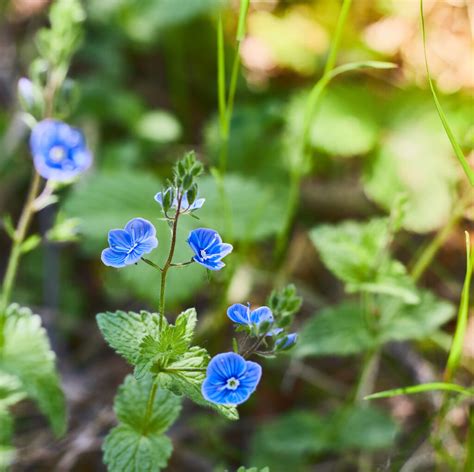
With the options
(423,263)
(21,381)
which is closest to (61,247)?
(21,381)

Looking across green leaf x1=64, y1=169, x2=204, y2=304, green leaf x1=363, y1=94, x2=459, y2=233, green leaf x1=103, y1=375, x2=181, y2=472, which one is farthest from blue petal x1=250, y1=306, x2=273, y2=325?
green leaf x1=363, y1=94, x2=459, y2=233

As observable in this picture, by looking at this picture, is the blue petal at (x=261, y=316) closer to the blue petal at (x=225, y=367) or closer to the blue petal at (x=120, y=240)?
the blue petal at (x=225, y=367)

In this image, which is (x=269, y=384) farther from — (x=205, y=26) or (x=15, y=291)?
(x=205, y=26)

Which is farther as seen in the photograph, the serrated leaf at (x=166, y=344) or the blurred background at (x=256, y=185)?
the blurred background at (x=256, y=185)

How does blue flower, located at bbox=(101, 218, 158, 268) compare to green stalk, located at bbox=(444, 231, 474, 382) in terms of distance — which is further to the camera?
green stalk, located at bbox=(444, 231, 474, 382)

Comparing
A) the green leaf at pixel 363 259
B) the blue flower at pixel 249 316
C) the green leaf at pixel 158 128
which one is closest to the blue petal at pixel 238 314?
the blue flower at pixel 249 316

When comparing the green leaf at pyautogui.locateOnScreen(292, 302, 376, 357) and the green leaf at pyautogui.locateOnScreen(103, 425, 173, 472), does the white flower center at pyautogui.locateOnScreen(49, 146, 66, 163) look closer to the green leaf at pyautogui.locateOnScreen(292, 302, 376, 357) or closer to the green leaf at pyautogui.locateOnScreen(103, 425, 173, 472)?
the green leaf at pyautogui.locateOnScreen(103, 425, 173, 472)

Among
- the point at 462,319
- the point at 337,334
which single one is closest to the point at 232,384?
the point at 462,319
